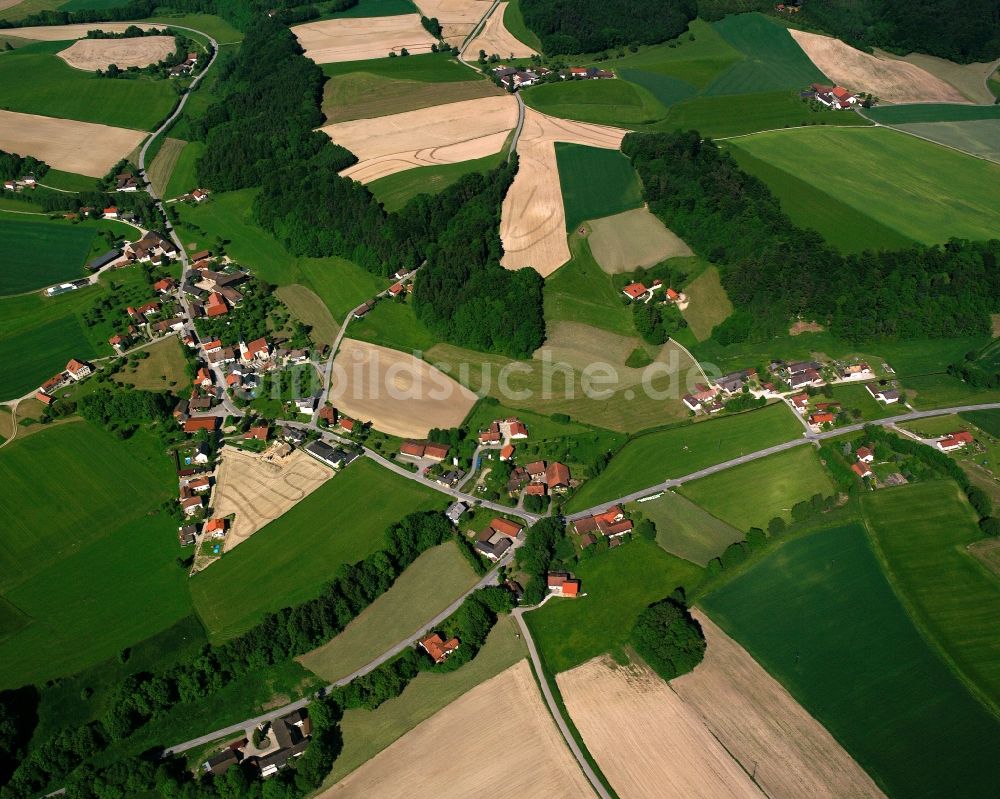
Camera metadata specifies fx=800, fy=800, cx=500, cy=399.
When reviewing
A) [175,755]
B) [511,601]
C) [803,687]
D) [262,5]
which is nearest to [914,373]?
[803,687]

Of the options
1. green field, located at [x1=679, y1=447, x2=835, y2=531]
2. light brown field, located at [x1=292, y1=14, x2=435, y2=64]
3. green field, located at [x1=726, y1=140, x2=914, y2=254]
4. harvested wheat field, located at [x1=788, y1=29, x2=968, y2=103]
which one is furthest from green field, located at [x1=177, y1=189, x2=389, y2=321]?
harvested wheat field, located at [x1=788, y1=29, x2=968, y2=103]

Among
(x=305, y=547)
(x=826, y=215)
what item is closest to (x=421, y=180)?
(x=826, y=215)

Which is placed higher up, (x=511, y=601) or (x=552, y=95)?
(x=552, y=95)

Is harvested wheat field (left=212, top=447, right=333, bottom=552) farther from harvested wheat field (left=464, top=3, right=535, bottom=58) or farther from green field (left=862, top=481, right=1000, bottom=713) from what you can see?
harvested wheat field (left=464, top=3, right=535, bottom=58)

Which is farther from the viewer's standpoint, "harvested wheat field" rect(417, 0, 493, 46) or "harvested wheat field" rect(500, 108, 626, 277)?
"harvested wheat field" rect(417, 0, 493, 46)

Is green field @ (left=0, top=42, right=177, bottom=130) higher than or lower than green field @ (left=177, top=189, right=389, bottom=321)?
higher

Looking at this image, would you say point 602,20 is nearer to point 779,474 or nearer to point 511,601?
point 779,474

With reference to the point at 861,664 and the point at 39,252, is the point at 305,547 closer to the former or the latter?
the point at 861,664
